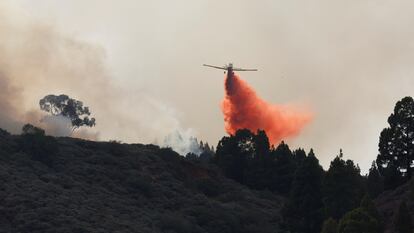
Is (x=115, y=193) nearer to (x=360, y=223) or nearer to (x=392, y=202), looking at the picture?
(x=392, y=202)

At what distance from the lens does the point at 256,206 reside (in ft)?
324

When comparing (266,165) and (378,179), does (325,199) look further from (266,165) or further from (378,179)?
(266,165)

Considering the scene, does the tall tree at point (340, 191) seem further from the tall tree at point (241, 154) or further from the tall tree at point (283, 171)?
the tall tree at point (241, 154)

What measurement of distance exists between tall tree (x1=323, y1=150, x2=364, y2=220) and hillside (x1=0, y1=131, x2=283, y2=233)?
23.3 metres

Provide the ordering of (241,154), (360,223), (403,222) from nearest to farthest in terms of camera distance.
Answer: (403,222), (360,223), (241,154)

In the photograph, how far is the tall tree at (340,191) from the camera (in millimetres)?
64438

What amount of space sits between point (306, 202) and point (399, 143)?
12.1 metres

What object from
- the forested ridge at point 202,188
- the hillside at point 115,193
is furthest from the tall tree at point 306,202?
the hillside at point 115,193

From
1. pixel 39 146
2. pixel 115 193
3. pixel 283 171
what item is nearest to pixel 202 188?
pixel 283 171

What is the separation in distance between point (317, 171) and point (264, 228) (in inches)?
738

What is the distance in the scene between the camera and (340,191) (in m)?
64.6

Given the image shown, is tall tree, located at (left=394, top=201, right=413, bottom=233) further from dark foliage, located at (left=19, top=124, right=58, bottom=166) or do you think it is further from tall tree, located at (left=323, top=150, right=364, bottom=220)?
dark foliage, located at (left=19, top=124, right=58, bottom=166)

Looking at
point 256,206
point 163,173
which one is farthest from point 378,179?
point 163,173

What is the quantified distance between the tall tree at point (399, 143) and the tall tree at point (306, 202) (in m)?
8.05
